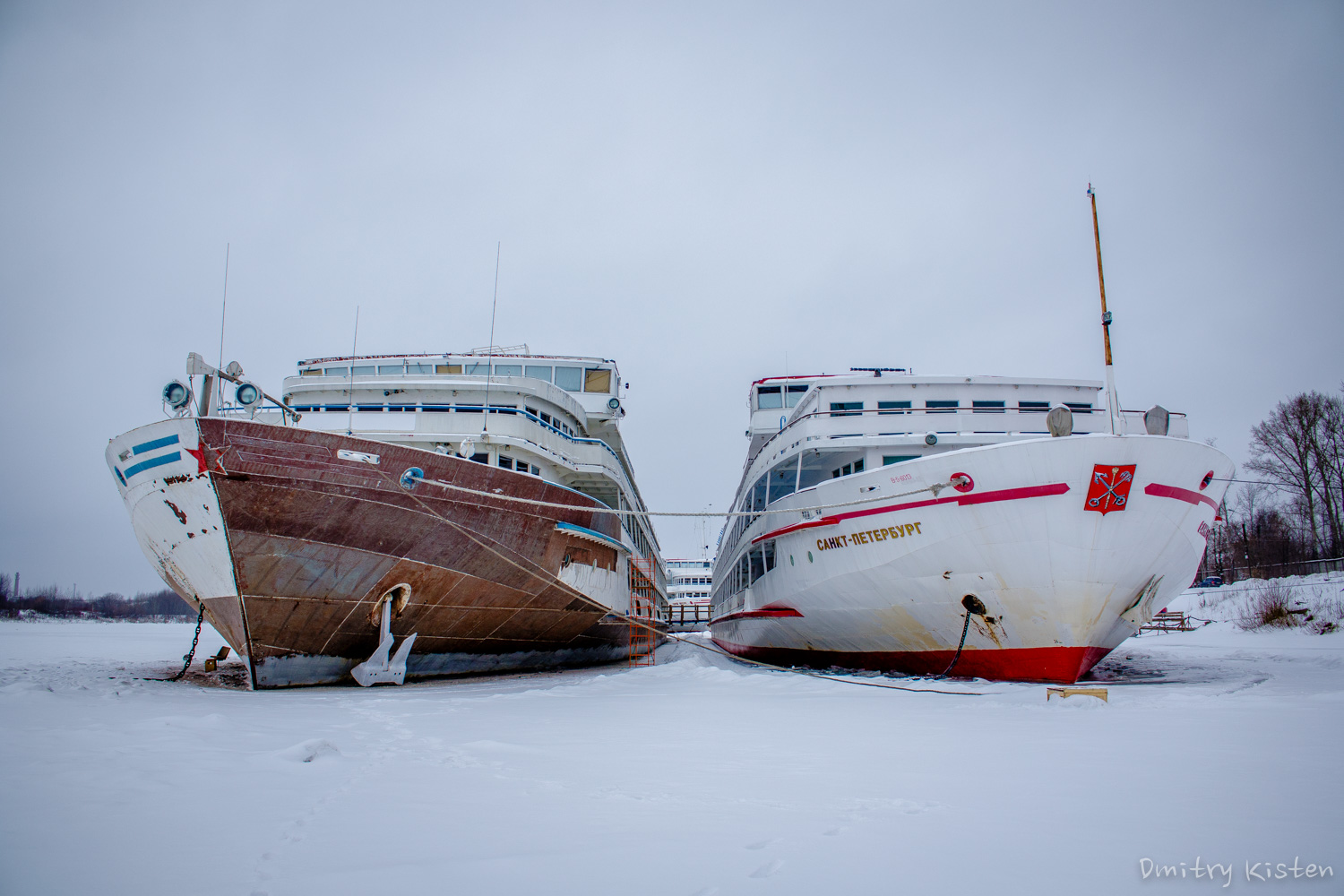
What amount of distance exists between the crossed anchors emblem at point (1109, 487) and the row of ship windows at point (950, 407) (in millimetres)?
3884

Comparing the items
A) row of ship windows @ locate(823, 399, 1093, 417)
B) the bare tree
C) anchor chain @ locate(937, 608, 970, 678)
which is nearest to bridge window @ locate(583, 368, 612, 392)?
row of ship windows @ locate(823, 399, 1093, 417)

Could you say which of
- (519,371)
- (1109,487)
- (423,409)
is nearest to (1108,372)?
(1109,487)

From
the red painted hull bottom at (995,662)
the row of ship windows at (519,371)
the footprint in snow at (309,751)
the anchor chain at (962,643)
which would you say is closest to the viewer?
the footprint in snow at (309,751)

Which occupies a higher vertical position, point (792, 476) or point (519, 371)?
point (519, 371)

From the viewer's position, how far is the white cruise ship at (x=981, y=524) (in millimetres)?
9820

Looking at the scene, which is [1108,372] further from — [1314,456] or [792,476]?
[1314,456]

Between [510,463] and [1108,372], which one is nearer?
[1108,372]

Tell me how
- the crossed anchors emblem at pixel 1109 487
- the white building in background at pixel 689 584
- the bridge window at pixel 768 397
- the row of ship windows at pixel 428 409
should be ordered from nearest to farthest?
A: the crossed anchors emblem at pixel 1109 487
the row of ship windows at pixel 428 409
the bridge window at pixel 768 397
the white building in background at pixel 689 584

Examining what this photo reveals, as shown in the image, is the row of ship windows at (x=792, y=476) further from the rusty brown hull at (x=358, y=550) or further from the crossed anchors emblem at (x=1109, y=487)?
the rusty brown hull at (x=358, y=550)

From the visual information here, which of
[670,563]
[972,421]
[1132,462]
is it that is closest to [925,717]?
[1132,462]

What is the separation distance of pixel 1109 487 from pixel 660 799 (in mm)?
8613

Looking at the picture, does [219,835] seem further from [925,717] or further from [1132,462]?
[1132,462]

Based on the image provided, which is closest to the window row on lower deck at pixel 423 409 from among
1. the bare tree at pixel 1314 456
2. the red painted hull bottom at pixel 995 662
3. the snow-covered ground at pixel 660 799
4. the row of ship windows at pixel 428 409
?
the row of ship windows at pixel 428 409

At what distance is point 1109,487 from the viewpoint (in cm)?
962
